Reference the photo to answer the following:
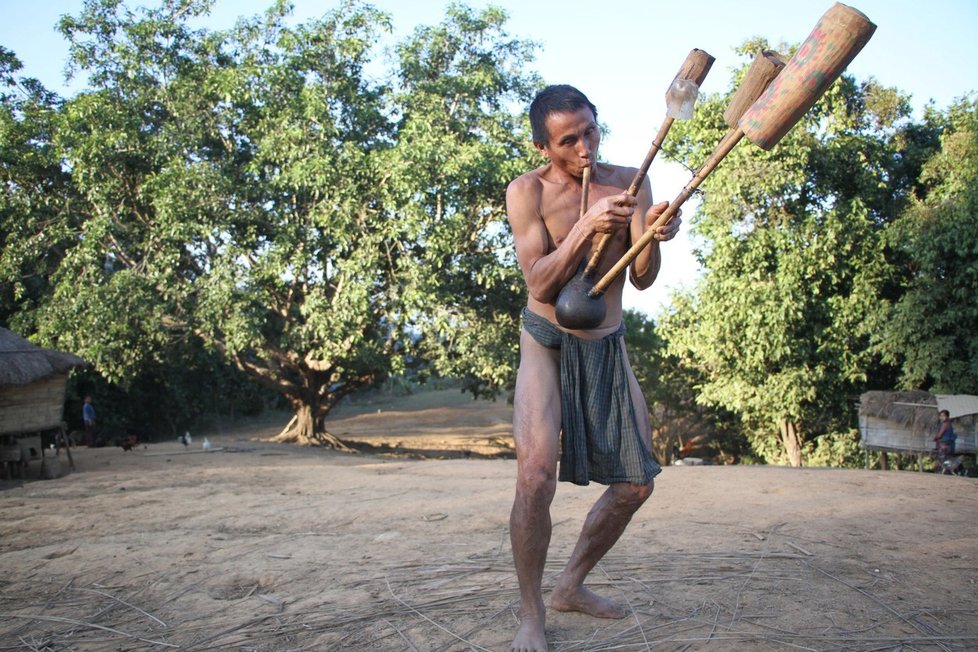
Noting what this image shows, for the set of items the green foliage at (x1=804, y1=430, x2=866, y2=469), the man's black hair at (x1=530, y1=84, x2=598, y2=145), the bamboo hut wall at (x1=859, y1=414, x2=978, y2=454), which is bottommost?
the green foliage at (x1=804, y1=430, x2=866, y2=469)

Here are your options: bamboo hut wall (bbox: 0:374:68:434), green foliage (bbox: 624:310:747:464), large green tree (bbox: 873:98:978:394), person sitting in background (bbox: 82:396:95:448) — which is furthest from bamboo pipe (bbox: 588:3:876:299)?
person sitting in background (bbox: 82:396:95:448)

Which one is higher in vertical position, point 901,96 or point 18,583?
point 901,96

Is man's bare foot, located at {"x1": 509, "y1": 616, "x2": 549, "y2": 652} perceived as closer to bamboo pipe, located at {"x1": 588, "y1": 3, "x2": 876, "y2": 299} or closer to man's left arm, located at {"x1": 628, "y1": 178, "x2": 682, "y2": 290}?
man's left arm, located at {"x1": 628, "y1": 178, "x2": 682, "y2": 290}

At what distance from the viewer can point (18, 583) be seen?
12.0 ft

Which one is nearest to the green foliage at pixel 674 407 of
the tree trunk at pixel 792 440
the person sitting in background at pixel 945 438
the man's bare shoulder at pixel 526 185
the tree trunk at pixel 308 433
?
the tree trunk at pixel 792 440

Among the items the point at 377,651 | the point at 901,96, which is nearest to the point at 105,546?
the point at 377,651

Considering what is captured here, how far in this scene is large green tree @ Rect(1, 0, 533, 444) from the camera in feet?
38.1

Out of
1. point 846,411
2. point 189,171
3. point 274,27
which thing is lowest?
point 846,411

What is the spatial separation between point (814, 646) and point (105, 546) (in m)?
3.46


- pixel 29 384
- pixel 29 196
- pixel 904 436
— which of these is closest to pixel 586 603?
pixel 29 384

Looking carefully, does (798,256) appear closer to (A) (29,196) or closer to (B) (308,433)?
(B) (308,433)

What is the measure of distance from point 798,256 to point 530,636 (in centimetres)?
972

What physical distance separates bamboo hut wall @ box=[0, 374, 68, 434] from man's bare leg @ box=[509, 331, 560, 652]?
24.8ft

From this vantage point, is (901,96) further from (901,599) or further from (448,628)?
(448,628)
